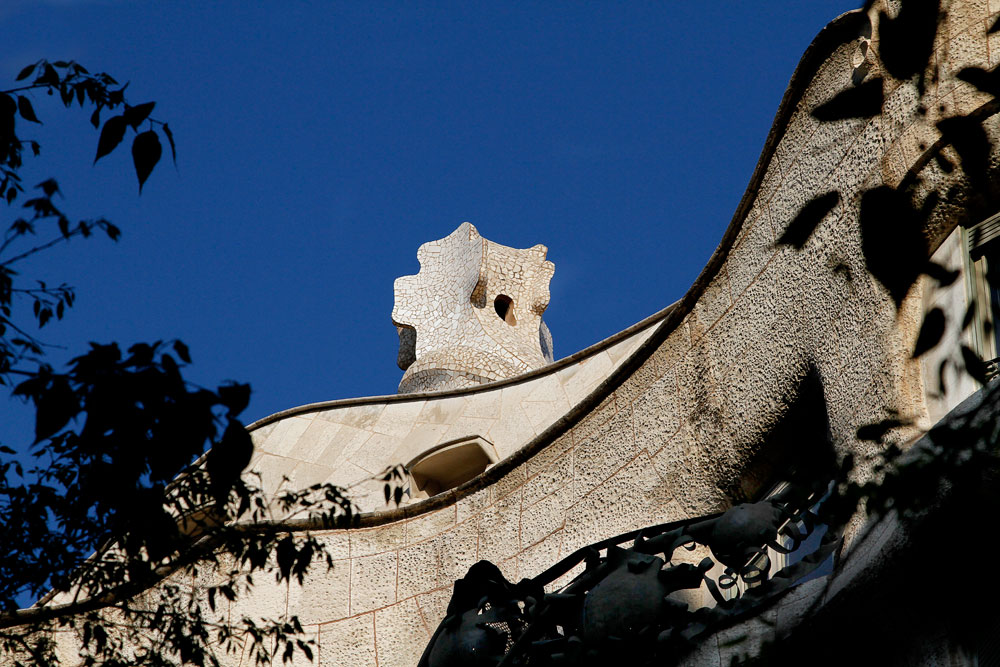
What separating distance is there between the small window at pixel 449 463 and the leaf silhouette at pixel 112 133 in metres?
8.19

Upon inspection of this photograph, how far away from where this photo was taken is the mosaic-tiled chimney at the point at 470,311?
16422 mm

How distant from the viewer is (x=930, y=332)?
11.1ft

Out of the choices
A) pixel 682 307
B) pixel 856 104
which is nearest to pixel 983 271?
pixel 682 307

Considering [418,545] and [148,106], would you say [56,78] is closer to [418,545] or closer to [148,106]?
[148,106]

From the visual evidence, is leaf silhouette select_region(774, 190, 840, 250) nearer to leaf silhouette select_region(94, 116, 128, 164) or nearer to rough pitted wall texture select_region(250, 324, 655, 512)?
leaf silhouette select_region(94, 116, 128, 164)

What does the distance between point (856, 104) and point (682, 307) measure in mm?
4230

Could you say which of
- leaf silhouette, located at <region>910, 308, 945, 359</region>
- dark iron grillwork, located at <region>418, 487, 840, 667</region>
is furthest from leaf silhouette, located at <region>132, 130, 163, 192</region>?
dark iron grillwork, located at <region>418, 487, 840, 667</region>

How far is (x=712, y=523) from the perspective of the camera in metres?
5.82

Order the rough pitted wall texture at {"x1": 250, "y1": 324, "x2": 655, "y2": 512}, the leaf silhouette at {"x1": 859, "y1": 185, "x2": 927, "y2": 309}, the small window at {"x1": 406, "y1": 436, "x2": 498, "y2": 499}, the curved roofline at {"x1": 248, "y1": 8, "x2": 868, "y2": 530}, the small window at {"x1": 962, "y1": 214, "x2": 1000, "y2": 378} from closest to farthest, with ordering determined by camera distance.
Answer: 1. the leaf silhouette at {"x1": 859, "y1": 185, "x2": 927, "y2": 309}
2. the small window at {"x1": 962, "y1": 214, "x2": 1000, "y2": 378}
3. the curved roofline at {"x1": 248, "y1": 8, "x2": 868, "y2": 530}
4. the small window at {"x1": 406, "y1": 436, "x2": 498, "y2": 499}
5. the rough pitted wall texture at {"x1": 250, "y1": 324, "x2": 655, "y2": 512}

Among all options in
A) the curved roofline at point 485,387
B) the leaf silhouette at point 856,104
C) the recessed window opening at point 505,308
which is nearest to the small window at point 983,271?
the leaf silhouette at point 856,104

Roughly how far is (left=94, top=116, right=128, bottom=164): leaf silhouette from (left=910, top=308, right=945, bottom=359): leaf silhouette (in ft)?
7.50

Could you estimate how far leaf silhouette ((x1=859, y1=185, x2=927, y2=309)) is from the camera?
10.7 feet

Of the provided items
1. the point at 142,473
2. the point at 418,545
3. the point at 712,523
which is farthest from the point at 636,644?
the point at 418,545

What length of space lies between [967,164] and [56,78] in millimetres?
3055
